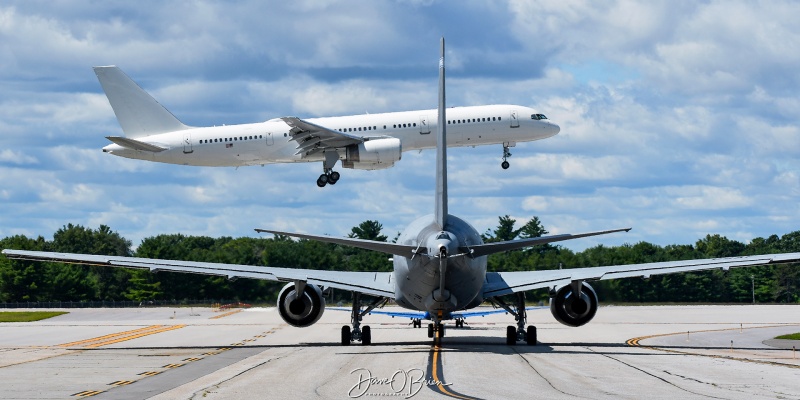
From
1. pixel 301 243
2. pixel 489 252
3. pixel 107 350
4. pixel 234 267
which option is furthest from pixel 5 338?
pixel 301 243

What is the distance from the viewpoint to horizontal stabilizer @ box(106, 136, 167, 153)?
216 feet

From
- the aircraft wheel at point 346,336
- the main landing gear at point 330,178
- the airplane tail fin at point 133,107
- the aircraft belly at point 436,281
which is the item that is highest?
the airplane tail fin at point 133,107

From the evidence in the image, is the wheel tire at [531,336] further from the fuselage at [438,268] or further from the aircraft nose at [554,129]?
the aircraft nose at [554,129]

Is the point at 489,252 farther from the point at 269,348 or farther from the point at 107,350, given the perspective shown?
the point at 107,350

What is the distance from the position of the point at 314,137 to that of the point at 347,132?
2659 millimetres

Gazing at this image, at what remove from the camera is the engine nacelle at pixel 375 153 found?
6341 cm

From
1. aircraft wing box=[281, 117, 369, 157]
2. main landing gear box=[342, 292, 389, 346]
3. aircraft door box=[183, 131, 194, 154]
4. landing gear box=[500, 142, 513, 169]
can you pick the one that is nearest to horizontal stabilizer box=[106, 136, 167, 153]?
aircraft door box=[183, 131, 194, 154]

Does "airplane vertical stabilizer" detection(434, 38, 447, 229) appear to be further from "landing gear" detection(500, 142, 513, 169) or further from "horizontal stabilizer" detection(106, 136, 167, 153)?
"horizontal stabilizer" detection(106, 136, 167, 153)

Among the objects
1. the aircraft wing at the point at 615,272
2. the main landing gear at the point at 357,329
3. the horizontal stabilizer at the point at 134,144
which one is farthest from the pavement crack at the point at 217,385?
the horizontal stabilizer at the point at 134,144

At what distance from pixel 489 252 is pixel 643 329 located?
1117 inches

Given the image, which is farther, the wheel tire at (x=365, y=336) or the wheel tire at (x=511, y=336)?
the wheel tire at (x=511, y=336)

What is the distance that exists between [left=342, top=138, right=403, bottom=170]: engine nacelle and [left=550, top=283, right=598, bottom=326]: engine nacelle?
24446 mm

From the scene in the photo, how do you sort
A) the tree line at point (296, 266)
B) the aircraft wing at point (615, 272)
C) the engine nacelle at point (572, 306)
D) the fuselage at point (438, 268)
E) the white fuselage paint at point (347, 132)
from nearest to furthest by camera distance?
1. the fuselage at point (438, 268)
2. the aircraft wing at point (615, 272)
3. the engine nacelle at point (572, 306)
4. the white fuselage paint at point (347, 132)
5. the tree line at point (296, 266)

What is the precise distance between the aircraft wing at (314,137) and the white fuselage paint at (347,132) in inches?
33.9
